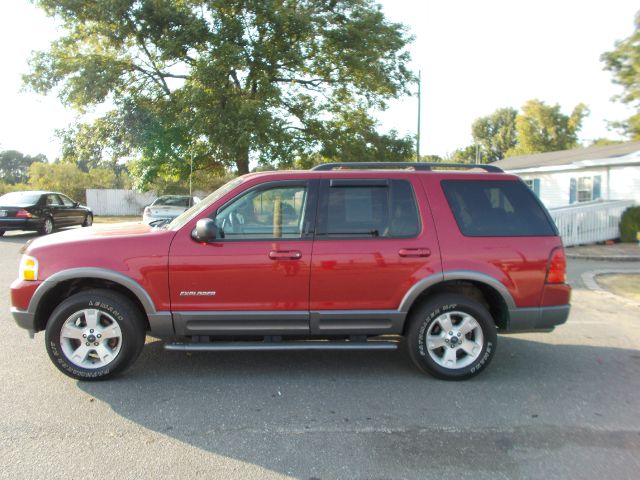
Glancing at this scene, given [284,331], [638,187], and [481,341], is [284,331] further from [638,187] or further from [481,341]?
[638,187]

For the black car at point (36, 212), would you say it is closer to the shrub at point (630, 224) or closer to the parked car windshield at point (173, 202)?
the parked car windshield at point (173, 202)

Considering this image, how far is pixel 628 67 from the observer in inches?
311

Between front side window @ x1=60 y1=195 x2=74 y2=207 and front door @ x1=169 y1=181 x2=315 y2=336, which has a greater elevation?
front side window @ x1=60 y1=195 x2=74 y2=207

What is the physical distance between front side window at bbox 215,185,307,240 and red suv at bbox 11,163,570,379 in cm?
1

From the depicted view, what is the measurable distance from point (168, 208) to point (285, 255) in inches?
500

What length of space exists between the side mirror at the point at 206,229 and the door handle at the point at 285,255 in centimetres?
52

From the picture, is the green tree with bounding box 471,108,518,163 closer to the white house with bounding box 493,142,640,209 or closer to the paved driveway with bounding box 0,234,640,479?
the white house with bounding box 493,142,640,209

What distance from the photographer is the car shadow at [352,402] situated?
337 centimetres

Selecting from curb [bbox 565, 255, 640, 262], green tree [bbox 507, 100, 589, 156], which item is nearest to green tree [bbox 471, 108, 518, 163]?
green tree [bbox 507, 100, 589, 156]

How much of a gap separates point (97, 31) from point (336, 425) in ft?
66.2

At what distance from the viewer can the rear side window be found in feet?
15.3

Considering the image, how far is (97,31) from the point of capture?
1933 centimetres

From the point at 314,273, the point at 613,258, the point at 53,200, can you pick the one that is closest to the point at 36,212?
the point at 53,200

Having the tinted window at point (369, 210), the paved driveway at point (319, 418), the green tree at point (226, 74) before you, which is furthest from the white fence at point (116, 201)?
the tinted window at point (369, 210)
